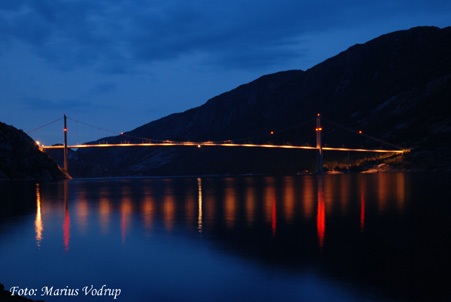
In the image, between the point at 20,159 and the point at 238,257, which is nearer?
the point at 238,257

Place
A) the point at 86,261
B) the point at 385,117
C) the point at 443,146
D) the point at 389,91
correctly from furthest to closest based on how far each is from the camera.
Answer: the point at 389,91, the point at 385,117, the point at 443,146, the point at 86,261

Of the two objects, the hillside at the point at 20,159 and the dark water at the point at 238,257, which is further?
the hillside at the point at 20,159

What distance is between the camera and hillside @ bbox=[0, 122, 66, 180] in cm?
8925

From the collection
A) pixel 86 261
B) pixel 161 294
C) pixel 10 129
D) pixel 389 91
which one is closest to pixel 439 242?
pixel 161 294

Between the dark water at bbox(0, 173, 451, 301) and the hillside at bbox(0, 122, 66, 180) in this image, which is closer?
the dark water at bbox(0, 173, 451, 301)

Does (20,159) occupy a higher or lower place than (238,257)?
higher

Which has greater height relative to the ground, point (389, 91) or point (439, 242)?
point (389, 91)

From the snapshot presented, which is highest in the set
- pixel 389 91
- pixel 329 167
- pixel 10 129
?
pixel 389 91

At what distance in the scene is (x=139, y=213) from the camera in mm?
25125

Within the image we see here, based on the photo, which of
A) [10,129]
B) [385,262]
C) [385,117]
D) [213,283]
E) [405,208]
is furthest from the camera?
[385,117]

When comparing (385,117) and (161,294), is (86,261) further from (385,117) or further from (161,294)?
(385,117)

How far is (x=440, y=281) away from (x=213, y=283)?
488cm

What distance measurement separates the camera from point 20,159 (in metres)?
93.4

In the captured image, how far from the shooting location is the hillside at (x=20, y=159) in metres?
89.2
